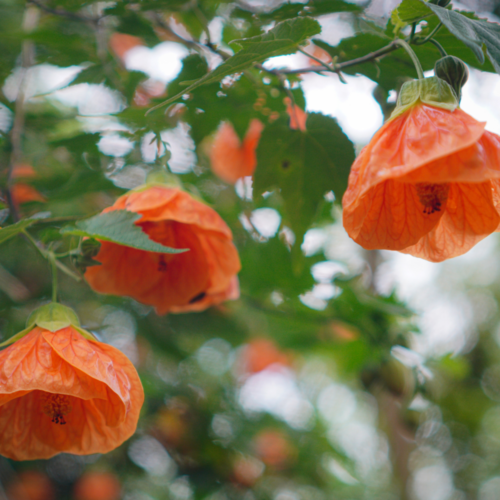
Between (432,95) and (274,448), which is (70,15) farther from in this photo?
(274,448)

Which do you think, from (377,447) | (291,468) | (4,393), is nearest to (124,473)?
(291,468)

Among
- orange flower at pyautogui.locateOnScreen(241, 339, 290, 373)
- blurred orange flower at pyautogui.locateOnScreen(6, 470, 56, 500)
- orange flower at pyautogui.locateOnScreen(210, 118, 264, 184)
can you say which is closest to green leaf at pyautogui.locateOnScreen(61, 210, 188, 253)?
orange flower at pyautogui.locateOnScreen(210, 118, 264, 184)

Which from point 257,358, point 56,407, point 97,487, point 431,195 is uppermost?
point 431,195

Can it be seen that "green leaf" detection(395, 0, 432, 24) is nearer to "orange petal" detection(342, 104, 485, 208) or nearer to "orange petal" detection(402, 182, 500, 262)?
"orange petal" detection(342, 104, 485, 208)

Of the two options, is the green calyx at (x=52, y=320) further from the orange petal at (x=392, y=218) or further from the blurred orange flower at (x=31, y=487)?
the blurred orange flower at (x=31, y=487)

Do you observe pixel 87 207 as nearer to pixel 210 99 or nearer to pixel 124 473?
pixel 210 99

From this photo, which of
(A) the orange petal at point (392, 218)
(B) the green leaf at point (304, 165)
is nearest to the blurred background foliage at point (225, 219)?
(B) the green leaf at point (304, 165)

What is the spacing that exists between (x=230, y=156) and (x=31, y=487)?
47.7 inches

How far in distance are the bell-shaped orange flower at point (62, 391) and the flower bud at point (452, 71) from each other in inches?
18.7

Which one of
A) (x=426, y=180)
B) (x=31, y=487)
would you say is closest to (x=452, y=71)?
(x=426, y=180)

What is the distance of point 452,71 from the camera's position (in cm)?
47

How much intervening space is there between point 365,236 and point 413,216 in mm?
68

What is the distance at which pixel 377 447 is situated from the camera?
3525mm

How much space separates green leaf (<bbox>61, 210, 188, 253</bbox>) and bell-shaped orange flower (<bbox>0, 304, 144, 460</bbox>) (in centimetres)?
13
